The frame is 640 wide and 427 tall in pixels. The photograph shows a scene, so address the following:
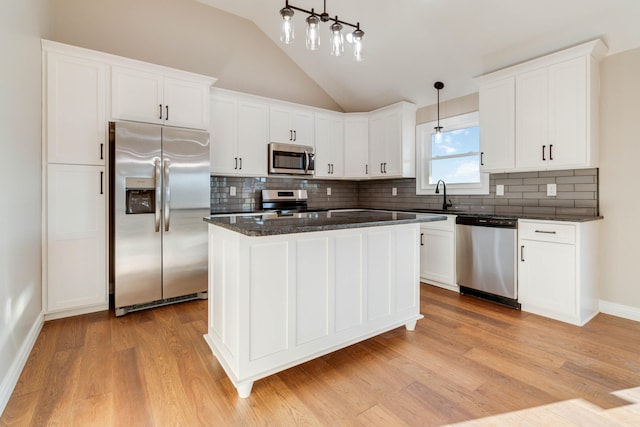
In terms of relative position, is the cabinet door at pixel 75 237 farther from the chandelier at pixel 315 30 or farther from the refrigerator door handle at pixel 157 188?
the chandelier at pixel 315 30

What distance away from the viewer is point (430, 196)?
Answer: 444 cm

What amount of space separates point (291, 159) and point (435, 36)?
7.25ft

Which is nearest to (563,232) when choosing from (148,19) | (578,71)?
(578,71)

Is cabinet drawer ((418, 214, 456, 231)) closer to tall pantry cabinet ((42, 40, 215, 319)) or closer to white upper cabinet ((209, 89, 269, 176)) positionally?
white upper cabinet ((209, 89, 269, 176))

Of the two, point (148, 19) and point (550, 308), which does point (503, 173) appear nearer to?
point (550, 308)

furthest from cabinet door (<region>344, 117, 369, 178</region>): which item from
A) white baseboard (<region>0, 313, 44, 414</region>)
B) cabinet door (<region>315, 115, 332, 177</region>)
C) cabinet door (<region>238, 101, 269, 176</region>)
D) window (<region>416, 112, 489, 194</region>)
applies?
white baseboard (<region>0, 313, 44, 414</region>)

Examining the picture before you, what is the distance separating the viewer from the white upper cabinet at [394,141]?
4.40 meters

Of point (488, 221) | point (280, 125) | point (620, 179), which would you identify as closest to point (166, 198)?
point (280, 125)

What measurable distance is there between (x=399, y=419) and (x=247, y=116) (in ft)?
11.7

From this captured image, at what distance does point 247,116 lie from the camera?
13.1 feet

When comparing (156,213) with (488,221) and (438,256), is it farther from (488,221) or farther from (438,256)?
(488,221)

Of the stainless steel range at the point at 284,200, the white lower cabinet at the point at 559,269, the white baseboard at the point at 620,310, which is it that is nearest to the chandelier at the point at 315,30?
the white lower cabinet at the point at 559,269

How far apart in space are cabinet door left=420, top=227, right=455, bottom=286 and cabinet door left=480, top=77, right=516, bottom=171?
895 mm

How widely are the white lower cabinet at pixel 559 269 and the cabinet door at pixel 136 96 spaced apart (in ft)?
12.2
